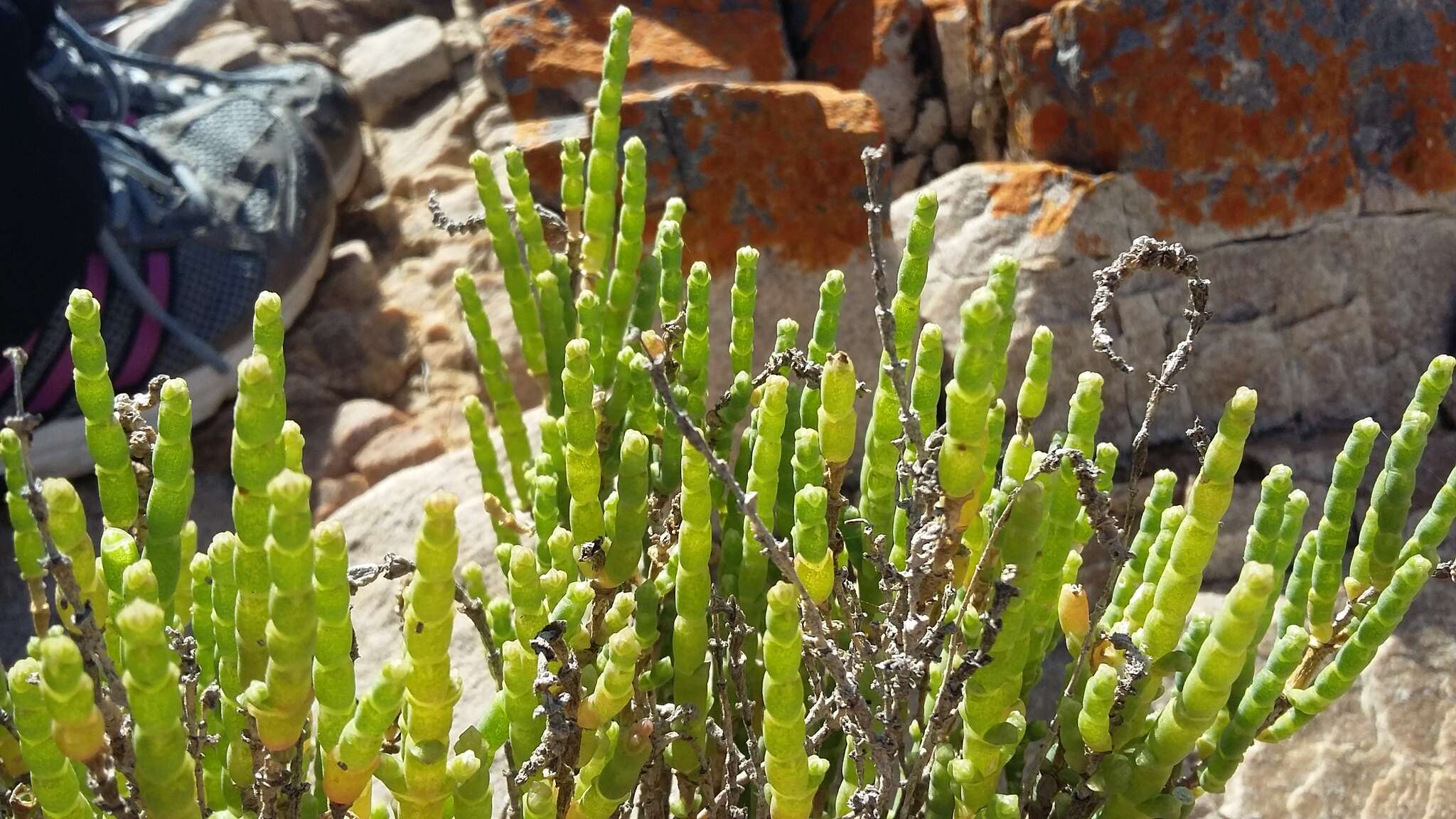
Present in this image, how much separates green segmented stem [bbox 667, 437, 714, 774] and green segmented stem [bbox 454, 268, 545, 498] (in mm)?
510

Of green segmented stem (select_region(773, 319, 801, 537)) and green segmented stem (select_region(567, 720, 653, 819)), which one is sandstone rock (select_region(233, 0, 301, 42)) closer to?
green segmented stem (select_region(773, 319, 801, 537))

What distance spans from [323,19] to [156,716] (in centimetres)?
387

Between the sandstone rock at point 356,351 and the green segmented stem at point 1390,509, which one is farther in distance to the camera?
the sandstone rock at point 356,351

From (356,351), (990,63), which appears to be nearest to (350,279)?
(356,351)

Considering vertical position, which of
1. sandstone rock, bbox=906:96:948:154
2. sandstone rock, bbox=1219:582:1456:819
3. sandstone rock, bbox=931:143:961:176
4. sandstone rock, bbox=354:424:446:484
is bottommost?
sandstone rock, bbox=354:424:446:484

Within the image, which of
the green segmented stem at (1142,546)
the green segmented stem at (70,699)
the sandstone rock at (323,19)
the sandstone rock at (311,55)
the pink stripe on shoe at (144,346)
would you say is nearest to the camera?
the green segmented stem at (70,699)

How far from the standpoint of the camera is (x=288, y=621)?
532 mm

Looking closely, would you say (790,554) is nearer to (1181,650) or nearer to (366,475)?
(1181,650)

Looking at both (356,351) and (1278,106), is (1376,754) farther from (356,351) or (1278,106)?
(356,351)

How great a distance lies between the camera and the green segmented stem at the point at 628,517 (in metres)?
0.80

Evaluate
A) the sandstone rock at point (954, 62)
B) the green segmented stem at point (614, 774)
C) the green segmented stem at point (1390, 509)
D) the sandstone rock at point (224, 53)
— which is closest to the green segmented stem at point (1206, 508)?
the green segmented stem at point (1390, 509)

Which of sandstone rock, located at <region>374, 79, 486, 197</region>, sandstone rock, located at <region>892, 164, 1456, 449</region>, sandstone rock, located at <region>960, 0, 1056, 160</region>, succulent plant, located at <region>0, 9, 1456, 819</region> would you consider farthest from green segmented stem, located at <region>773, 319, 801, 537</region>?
sandstone rock, located at <region>374, 79, 486, 197</region>

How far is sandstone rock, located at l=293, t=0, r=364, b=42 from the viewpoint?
393cm

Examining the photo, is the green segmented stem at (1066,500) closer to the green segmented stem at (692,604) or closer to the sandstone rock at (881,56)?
the green segmented stem at (692,604)
